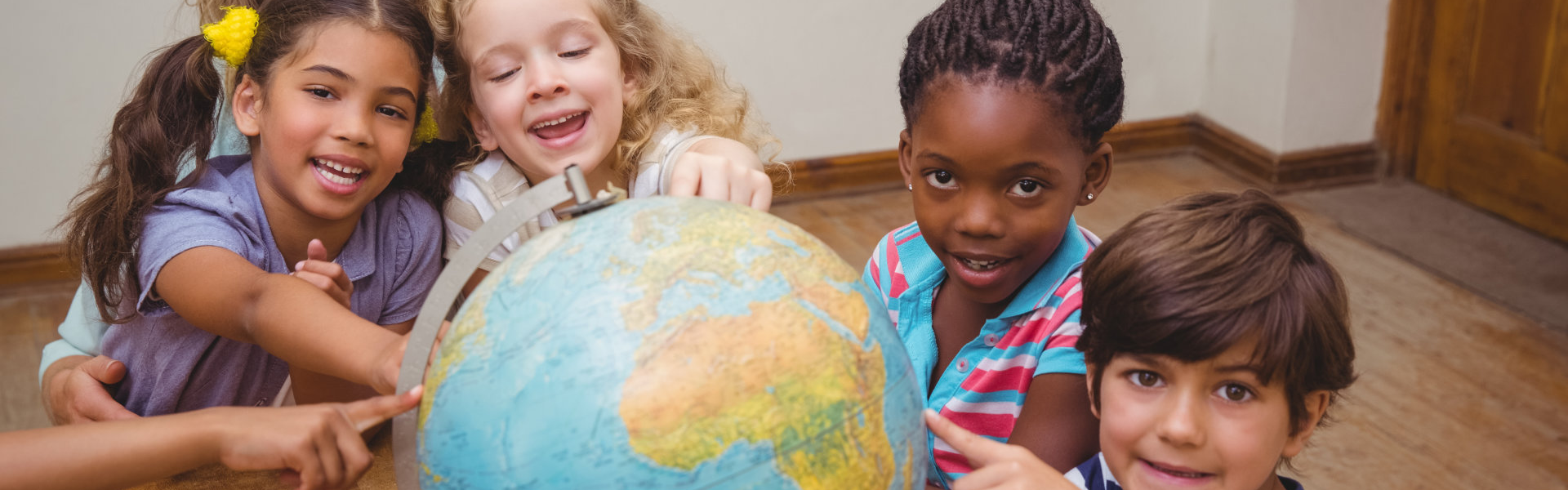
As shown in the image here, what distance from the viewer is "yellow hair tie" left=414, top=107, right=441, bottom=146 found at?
2.24 meters

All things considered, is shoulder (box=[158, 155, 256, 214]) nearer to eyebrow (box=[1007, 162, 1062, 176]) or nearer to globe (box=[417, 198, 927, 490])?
globe (box=[417, 198, 927, 490])

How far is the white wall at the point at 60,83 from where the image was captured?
161 inches

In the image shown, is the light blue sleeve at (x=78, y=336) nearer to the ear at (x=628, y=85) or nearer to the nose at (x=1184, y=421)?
the ear at (x=628, y=85)

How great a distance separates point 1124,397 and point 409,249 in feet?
4.21

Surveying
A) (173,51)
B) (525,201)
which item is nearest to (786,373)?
(525,201)

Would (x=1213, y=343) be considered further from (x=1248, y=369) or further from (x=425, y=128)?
(x=425, y=128)

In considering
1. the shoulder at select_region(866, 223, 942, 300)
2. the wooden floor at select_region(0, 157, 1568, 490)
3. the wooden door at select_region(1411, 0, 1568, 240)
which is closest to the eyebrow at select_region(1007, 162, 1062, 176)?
the shoulder at select_region(866, 223, 942, 300)

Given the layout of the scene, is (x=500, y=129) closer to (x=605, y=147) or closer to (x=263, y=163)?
(x=605, y=147)

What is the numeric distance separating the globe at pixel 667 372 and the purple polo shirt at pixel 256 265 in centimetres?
91

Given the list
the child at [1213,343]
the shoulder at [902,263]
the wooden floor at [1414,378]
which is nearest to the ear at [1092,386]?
the child at [1213,343]

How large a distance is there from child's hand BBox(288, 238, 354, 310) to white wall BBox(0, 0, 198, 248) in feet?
8.29

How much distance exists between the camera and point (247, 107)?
2.14 metres

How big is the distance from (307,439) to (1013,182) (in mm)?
952

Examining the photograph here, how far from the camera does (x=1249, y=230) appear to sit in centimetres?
158
